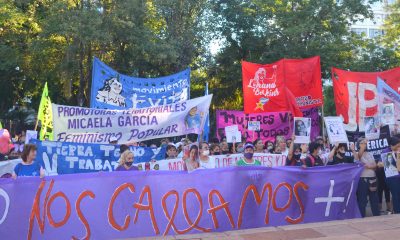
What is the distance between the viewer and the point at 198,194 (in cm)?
668

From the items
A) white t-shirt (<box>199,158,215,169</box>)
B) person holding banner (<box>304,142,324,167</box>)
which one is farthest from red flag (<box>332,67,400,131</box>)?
white t-shirt (<box>199,158,215,169</box>)

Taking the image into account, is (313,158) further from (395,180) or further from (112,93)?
(112,93)

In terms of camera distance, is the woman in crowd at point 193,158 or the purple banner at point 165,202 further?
the woman in crowd at point 193,158

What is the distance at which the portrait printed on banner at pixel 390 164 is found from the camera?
305 inches

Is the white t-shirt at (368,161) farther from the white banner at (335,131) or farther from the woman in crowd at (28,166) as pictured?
the woman in crowd at (28,166)

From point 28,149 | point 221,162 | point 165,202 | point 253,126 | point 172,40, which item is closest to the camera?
point 28,149

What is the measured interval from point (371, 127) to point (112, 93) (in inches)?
240

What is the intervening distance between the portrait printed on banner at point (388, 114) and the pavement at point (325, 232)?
206 centimetres

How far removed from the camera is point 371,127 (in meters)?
8.42

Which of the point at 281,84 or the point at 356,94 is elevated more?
the point at 281,84

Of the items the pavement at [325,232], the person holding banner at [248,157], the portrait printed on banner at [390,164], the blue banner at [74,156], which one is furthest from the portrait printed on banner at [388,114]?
the blue banner at [74,156]

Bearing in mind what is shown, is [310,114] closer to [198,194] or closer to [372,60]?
[198,194]

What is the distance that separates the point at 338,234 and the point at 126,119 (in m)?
4.68

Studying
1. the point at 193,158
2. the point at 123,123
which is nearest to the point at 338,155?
the point at 193,158
